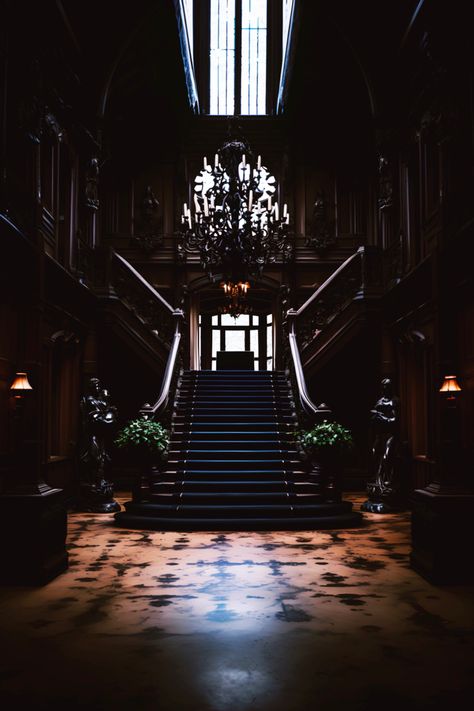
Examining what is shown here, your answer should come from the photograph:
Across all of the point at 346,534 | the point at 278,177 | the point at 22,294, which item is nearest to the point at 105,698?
the point at 346,534

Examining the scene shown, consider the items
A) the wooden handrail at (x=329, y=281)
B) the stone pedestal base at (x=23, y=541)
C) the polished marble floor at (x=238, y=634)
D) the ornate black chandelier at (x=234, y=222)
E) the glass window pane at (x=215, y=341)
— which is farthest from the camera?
the glass window pane at (x=215, y=341)

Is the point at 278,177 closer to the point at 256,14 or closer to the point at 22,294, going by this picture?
the point at 256,14

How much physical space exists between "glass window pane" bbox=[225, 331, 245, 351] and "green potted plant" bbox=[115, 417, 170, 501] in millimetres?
7622

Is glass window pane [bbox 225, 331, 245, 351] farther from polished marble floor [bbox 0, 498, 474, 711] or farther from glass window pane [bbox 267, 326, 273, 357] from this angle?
polished marble floor [bbox 0, 498, 474, 711]

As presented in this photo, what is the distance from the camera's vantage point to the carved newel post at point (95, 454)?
11398mm

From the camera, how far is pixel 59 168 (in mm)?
12031

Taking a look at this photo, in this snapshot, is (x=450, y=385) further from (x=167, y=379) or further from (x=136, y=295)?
(x=136, y=295)

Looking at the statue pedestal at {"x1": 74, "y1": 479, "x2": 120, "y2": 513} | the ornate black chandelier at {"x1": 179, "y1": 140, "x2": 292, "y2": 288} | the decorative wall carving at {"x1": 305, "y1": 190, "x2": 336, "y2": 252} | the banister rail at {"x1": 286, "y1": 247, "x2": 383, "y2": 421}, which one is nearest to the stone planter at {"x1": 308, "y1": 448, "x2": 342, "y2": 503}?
the ornate black chandelier at {"x1": 179, "y1": 140, "x2": 292, "y2": 288}

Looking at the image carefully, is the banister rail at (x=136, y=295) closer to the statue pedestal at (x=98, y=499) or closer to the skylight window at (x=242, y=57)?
the statue pedestal at (x=98, y=499)

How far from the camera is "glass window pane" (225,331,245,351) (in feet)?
58.6

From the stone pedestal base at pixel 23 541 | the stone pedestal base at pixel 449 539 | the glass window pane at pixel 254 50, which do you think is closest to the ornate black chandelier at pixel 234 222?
the stone pedestal base at pixel 449 539

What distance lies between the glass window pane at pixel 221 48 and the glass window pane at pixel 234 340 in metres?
5.95

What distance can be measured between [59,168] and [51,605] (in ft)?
28.1

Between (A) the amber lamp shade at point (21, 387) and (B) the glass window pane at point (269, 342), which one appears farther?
(B) the glass window pane at point (269, 342)
